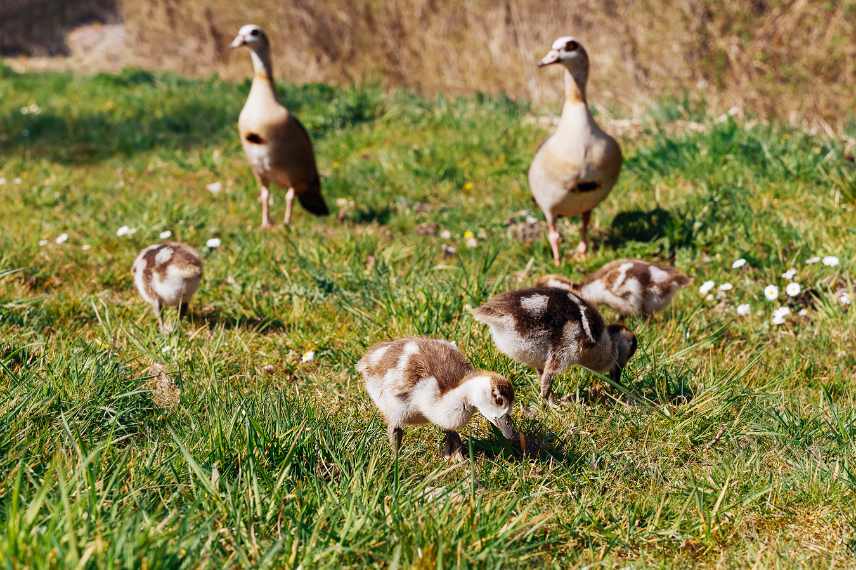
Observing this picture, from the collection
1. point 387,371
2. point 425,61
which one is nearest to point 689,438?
point 387,371

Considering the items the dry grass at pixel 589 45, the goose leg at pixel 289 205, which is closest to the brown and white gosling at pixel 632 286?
the goose leg at pixel 289 205

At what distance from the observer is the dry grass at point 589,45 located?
9992 millimetres

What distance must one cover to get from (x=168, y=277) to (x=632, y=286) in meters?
2.92

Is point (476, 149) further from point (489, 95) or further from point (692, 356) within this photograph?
point (692, 356)

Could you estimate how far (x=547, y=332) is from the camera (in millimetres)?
4125

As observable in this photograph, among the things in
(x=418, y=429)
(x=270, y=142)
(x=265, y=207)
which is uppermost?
(x=270, y=142)

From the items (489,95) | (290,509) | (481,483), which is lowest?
(489,95)

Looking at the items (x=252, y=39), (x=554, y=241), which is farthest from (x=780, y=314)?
(x=252, y=39)

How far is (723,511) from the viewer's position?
10.7ft

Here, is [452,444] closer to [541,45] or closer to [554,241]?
[554,241]

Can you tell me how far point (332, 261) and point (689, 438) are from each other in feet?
11.0

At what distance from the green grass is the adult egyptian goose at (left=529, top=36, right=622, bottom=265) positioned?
1.56 feet

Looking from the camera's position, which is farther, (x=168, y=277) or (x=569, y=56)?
(x=569, y=56)

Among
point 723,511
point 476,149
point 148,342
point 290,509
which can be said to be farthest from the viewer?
point 476,149
